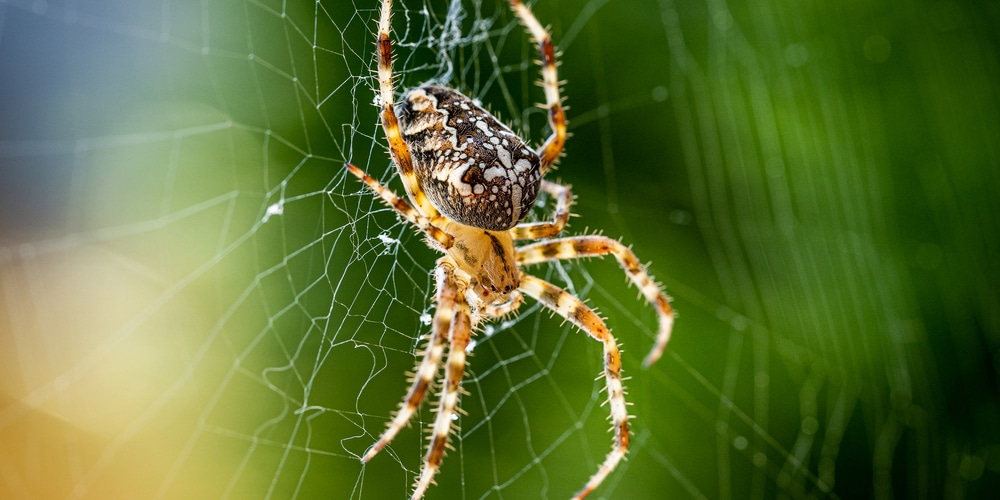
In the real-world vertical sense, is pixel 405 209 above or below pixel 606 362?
above

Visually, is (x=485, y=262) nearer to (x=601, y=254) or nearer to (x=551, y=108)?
(x=601, y=254)

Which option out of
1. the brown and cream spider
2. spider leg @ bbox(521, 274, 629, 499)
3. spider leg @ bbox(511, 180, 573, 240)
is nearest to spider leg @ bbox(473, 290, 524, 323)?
the brown and cream spider

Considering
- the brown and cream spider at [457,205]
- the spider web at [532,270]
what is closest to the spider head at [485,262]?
the brown and cream spider at [457,205]

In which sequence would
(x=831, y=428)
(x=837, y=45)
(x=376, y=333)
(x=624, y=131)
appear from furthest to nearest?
1. (x=837, y=45)
2. (x=831, y=428)
3. (x=624, y=131)
4. (x=376, y=333)

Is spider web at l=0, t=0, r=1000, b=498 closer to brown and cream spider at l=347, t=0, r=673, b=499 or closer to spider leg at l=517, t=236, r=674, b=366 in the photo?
brown and cream spider at l=347, t=0, r=673, b=499

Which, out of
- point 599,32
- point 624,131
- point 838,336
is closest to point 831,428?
point 838,336

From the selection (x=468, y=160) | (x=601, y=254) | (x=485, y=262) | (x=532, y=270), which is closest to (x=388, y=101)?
(x=468, y=160)

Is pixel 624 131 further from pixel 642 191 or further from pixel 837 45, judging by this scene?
pixel 837 45
